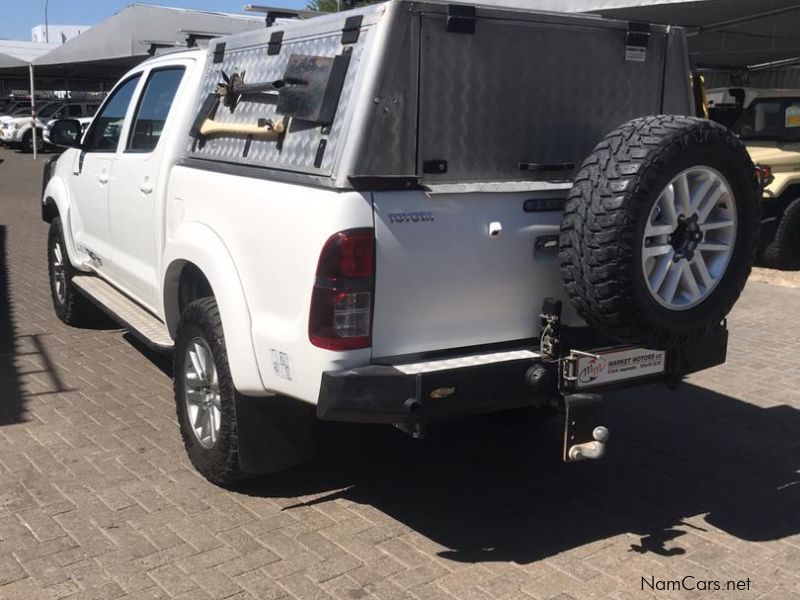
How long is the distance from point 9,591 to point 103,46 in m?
21.2

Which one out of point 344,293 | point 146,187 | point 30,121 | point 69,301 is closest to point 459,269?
point 344,293

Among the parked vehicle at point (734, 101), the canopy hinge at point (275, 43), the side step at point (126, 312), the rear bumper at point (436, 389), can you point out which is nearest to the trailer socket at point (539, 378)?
the rear bumper at point (436, 389)

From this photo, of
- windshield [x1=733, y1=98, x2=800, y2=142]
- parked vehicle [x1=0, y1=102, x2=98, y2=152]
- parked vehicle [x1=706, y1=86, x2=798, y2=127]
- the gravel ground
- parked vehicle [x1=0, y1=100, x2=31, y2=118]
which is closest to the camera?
the gravel ground

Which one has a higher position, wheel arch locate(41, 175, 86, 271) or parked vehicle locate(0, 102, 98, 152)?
parked vehicle locate(0, 102, 98, 152)

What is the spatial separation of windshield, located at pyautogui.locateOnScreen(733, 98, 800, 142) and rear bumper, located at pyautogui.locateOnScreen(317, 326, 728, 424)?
334 inches

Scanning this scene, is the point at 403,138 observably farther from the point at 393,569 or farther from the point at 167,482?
the point at 167,482

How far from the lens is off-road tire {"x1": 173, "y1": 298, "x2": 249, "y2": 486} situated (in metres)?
3.84

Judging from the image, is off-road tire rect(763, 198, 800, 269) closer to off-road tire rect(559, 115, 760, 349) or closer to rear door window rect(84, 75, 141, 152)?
off-road tire rect(559, 115, 760, 349)

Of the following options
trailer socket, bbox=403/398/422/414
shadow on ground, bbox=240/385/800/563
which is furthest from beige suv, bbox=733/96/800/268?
trailer socket, bbox=403/398/422/414

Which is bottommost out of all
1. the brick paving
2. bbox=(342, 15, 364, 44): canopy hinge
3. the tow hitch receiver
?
the brick paving

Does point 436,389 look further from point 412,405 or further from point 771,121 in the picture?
point 771,121

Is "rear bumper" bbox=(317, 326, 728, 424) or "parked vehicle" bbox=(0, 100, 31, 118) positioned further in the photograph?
"parked vehicle" bbox=(0, 100, 31, 118)

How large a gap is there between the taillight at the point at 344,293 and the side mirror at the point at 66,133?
12.2 feet

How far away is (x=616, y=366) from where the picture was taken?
12.1 ft
